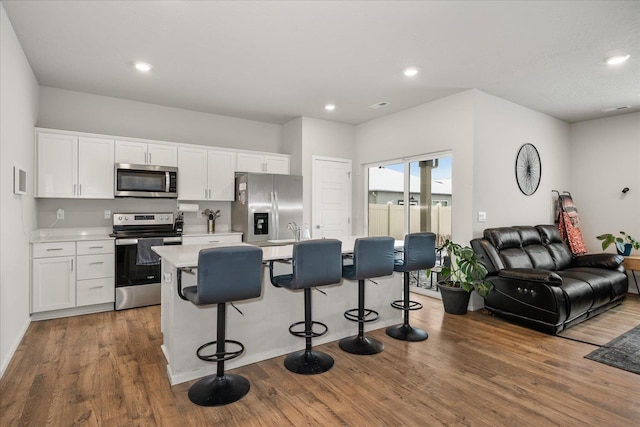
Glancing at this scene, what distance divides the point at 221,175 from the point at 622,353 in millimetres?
5009

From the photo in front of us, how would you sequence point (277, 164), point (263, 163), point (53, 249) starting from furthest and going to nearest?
point (277, 164)
point (263, 163)
point (53, 249)

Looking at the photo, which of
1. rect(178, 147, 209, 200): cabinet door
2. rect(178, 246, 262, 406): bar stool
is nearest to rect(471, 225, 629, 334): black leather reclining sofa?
rect(178, 246, 262, 406): bar stool

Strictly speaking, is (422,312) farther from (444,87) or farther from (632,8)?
(632,8)

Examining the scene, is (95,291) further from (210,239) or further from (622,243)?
(622,243)

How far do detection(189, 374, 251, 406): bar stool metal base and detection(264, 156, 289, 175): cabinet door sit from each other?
3.68 meters

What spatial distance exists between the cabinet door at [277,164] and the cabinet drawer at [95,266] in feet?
8.40

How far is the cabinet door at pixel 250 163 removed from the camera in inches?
211

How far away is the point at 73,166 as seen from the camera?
4176 mm

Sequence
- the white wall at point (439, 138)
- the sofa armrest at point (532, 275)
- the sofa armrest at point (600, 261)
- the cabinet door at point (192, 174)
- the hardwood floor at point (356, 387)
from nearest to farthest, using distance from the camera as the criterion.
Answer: the hardwood floor at point (356, 387), the sofa armrest at point (532, 275), the white wall at point (439, 138), the sofa armrest at point (600, 261), the cabinet door at point (192, 174)

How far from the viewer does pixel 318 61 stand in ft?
11.6

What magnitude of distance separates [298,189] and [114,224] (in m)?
2.58

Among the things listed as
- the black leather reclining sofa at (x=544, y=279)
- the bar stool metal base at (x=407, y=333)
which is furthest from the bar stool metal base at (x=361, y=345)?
the black leather reclining sofa at (x=544, y=279)

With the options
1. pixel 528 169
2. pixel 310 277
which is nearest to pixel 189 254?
pixel 310 277

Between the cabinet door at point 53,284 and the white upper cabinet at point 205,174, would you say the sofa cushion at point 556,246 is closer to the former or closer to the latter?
the white upper cabinet at point 205,174
